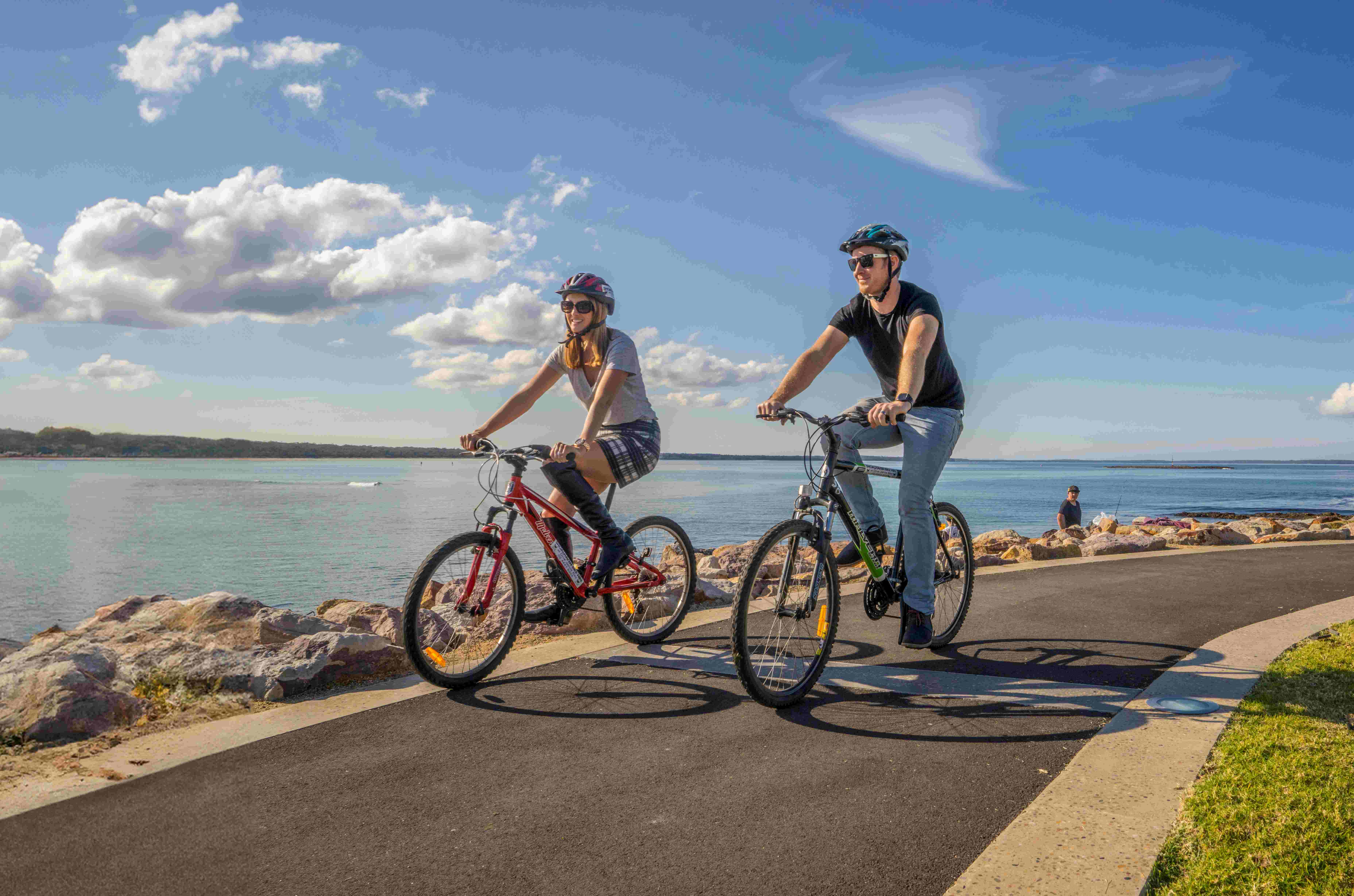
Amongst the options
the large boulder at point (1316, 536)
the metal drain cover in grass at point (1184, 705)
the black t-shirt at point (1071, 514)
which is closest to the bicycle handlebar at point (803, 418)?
the metal drain cover in grass at point (1184, 705)

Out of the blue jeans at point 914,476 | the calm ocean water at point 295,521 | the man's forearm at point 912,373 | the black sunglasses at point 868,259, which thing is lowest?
the calm ocean water at point 295,521

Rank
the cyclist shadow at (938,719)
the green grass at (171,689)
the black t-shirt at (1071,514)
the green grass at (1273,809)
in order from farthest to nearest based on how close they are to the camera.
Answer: the black t-shirt at (1071,514), the green grass at (171,689), the cyclist shadow at (938,719), the green grass at (1273,809)

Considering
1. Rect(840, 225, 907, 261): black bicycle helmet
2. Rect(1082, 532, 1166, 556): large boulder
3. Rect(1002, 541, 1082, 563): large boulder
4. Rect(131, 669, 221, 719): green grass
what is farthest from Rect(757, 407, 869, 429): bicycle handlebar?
Rect(1082, 532, 1166, 556): large boulder

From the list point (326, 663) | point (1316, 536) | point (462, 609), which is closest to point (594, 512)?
point (462, 609)

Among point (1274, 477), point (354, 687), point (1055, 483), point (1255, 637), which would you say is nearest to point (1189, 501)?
point (1055, 483)

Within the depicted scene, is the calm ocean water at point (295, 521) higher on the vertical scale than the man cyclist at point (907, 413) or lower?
lower

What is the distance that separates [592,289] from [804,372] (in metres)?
1.33

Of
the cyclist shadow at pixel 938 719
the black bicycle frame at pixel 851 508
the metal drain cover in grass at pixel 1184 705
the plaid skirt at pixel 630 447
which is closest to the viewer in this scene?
the cyclist shadow at pixel 938 719

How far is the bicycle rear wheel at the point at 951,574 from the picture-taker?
5293 millimetres

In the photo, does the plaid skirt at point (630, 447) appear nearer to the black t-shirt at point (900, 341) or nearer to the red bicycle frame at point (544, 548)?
the red bicycle frame at point (544, 548)

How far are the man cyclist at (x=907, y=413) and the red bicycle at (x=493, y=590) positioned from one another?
1.35 metres

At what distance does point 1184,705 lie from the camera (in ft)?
12.5

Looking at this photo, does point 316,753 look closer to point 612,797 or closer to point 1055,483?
point 612,797

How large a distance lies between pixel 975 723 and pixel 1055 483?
9825 centimetres
